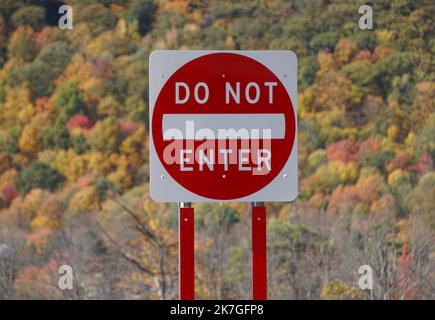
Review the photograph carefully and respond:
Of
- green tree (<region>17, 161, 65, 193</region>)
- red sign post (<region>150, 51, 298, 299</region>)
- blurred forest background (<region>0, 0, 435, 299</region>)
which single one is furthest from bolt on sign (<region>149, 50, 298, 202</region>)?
green tree (<region>17, 161, 65, 193</region>)

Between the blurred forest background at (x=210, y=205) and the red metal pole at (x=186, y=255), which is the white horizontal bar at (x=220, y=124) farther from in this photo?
the blurred forest background at (x=210, y=205)

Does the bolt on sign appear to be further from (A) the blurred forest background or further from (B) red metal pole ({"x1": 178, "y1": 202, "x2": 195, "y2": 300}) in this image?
(A) the blurred forest background

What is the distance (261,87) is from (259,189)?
10.9 inches

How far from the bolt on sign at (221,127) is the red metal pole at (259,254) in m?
0.04

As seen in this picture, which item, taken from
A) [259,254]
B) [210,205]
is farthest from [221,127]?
[210,205]

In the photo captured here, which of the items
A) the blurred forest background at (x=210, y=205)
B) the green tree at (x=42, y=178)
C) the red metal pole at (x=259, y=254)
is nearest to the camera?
the red metal pole at (x=259, y=254)

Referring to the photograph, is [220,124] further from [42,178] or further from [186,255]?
[42,178]

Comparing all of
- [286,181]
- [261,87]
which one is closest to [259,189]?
[286,181]

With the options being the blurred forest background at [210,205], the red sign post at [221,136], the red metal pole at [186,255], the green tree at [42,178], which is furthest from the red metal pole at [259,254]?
the green tree at [42,178]

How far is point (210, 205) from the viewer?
8.36 metres

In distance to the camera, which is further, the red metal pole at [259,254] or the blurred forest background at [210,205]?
the blurred forest background at [210,205]

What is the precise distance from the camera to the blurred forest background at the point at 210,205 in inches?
319

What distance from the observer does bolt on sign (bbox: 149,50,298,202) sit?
2787 mm
